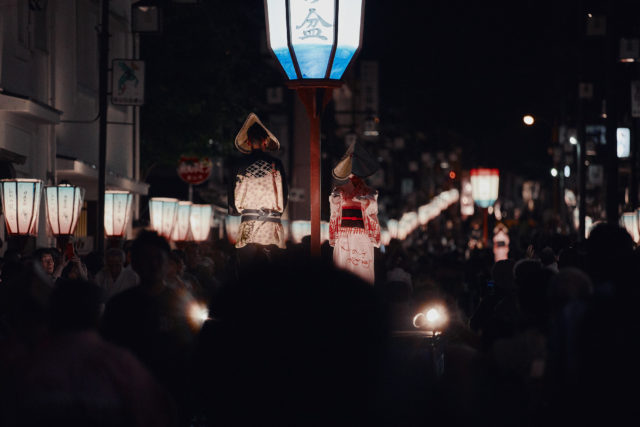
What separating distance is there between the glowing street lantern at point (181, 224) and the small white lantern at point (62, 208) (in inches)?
411

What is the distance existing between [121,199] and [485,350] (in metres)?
17.5

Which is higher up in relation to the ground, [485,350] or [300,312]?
[300,312]

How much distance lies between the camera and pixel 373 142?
8575 cm

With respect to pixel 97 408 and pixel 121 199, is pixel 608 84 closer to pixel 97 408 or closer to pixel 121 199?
pixel 121 199

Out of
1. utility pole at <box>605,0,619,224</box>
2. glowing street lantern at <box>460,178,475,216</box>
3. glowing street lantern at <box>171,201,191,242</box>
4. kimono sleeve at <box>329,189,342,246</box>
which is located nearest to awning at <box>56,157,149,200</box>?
glowing street lantern at <box>171,201,191,242</box>

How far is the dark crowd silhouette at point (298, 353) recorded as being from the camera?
3402mm

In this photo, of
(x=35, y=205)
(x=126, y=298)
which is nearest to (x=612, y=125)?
(x=35, y=205)

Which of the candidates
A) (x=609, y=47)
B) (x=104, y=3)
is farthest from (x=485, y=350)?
(x=104, y=3)

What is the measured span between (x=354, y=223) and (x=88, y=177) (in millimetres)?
16877

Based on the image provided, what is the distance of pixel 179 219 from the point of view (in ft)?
97.9

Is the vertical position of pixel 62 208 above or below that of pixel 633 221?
above

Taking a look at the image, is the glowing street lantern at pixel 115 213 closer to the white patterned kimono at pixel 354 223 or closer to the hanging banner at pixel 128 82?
the hanging banner at pixel 128 82

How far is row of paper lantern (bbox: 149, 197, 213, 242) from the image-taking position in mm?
28250

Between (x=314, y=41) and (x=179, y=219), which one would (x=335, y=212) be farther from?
(x=179, y=219)
